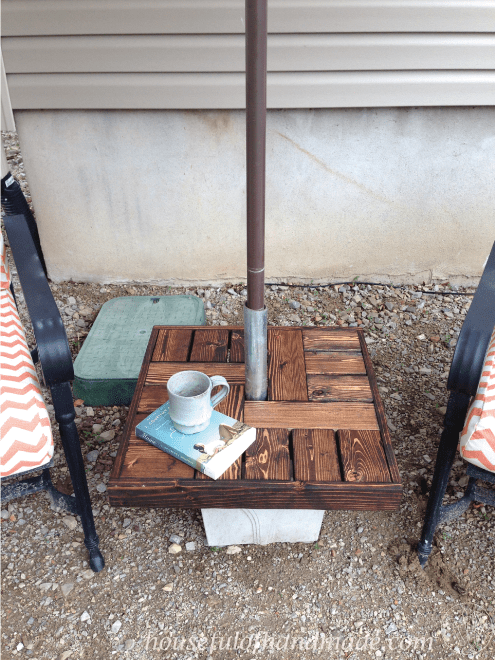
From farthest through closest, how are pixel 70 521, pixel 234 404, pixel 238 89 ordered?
pixel 238 89
pixel 70 521
pixel 234 404

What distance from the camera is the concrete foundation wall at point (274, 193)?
2584mm

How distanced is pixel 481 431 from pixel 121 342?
167 centimetres

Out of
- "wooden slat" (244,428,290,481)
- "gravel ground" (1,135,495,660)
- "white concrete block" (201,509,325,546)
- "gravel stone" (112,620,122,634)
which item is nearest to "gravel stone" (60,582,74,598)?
"gravel ground" (1,135,495,660)

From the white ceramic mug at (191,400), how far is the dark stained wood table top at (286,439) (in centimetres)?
10

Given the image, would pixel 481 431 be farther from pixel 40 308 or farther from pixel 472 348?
pixel 40 308

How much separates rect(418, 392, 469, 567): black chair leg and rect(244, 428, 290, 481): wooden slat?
1.46ft

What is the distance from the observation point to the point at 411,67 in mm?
2398

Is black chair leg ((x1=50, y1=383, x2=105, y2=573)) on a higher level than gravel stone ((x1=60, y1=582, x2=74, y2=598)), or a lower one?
→ higher

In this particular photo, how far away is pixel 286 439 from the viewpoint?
1351 millimetres

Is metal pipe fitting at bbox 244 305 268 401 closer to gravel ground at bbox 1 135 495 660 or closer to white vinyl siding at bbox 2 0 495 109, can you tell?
gravel ground at bbox 1 135 495 660

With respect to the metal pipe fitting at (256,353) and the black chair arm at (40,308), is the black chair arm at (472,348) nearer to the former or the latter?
the metal pipe fitting at (256,353)

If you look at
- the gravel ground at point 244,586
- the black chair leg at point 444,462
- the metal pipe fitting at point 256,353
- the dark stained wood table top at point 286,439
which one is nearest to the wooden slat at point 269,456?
the dark stained wood table top at point 286,439

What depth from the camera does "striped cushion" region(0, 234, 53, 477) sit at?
127 centimetres

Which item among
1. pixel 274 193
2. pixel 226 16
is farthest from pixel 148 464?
pixel 226 16
